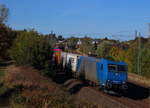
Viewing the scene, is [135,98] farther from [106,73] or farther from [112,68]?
[106,73]

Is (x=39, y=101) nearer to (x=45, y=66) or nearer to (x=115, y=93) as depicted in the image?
(x=115, y=93)

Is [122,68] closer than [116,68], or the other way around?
[116,68]

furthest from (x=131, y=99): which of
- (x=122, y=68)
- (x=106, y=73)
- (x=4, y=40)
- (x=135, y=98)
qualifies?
(x=4, y=40)

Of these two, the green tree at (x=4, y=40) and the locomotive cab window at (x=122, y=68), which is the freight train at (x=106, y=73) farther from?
the green tree at (x=4, y=40)

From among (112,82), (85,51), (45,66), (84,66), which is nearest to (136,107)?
(112,82)

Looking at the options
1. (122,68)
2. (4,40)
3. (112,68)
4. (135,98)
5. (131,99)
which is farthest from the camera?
(4,40)

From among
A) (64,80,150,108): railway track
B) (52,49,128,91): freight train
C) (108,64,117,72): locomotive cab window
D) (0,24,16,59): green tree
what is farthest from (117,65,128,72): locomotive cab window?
(0,24,16,59): green tree

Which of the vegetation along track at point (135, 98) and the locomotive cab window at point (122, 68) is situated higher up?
the locomotive cab window at point (122, 68)

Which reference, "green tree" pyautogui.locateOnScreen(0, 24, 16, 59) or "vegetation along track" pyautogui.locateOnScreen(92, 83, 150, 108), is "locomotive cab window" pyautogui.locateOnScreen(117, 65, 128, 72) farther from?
"green tree" pyautogui.locateOnScreen(0, 24, 16, 59)

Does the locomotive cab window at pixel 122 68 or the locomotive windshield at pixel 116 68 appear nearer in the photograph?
the locomotive windshield at pixel 116 68

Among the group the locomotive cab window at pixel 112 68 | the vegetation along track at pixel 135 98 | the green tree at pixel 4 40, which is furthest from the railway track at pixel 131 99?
the green tree at pixel 4 40

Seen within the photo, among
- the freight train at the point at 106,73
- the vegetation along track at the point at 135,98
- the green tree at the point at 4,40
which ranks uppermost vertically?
the green tree at the point at 4,40

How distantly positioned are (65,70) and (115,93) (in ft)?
56.6

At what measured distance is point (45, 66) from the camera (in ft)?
98.0
